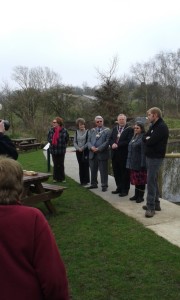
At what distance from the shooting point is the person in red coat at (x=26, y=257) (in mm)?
1968

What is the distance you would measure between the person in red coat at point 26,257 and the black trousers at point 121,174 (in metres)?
6.26

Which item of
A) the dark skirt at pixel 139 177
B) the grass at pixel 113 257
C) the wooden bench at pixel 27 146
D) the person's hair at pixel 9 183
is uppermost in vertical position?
the person's hair at pixel 9 183

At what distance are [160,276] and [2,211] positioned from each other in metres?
2.71

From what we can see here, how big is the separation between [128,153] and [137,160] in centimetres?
35

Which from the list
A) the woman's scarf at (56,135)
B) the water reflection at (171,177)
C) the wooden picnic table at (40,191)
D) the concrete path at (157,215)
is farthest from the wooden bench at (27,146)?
the wooden picnic table at (40,191)

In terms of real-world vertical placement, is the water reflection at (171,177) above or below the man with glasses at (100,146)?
below

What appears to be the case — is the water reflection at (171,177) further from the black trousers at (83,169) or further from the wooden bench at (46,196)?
the wooden bench at (46,196)

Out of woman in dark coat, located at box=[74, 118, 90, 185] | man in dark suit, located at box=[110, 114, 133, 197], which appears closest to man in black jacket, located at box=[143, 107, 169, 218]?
man in dark suit, located at box=[110, 114, 133, 197]

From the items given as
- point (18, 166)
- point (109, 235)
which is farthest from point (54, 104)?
point (18, 166)

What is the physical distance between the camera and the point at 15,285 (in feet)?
6.52

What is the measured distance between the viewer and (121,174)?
27.9 feet

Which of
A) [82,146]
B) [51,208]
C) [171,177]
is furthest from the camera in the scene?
[171,177]

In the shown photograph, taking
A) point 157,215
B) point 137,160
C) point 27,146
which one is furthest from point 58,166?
point 27,146

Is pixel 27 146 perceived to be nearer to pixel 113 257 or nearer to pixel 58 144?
pixel 58 144
